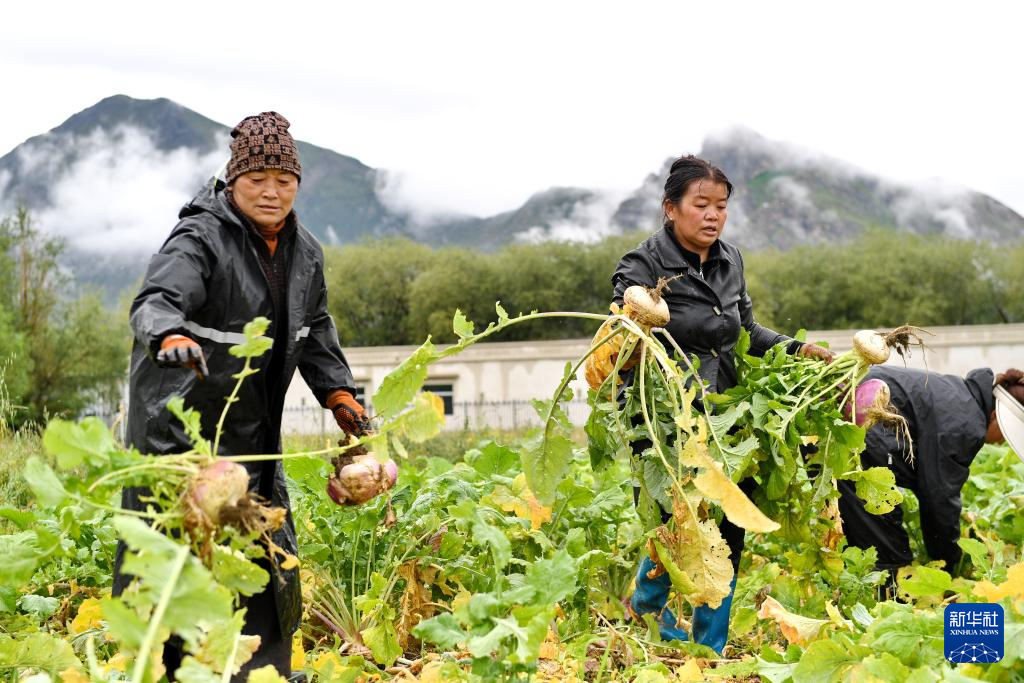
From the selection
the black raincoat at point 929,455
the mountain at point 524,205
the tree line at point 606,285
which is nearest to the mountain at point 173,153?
the mountain at point 524,205

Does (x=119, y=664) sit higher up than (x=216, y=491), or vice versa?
(x=216, y=491)

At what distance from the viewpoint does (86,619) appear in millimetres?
3672

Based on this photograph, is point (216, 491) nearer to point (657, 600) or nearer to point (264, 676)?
point (264, 676)

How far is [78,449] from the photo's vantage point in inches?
76.1

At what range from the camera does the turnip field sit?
1971 millimetres

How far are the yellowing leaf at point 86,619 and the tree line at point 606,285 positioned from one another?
35165 mm

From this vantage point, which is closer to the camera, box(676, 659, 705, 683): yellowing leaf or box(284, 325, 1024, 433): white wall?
box(676, 659, 705, 683): yellowing leaf

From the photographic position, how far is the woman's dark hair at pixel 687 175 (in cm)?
368

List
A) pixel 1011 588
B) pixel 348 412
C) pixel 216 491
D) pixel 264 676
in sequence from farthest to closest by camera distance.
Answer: pixel 348 412
pixel 1011 588
pixel 264 676
pixel 216 491

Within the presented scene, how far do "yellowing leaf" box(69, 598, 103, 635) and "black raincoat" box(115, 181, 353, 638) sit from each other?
0.95m

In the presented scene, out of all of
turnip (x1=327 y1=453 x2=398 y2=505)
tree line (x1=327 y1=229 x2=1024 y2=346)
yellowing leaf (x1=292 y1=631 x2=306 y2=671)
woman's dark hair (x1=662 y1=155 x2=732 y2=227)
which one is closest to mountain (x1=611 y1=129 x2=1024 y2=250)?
tree line (x1=327 y1=229 x2=1024 y2=346)

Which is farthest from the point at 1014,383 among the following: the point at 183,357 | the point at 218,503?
the point at 218,503

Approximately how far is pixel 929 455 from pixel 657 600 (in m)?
1.66

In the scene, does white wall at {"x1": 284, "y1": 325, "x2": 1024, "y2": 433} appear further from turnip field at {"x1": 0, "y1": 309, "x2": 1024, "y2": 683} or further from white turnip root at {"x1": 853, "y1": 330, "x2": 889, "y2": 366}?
white turnip root at {"x1": 853, "y1": 330, "x2": 889, "y2": 366}
